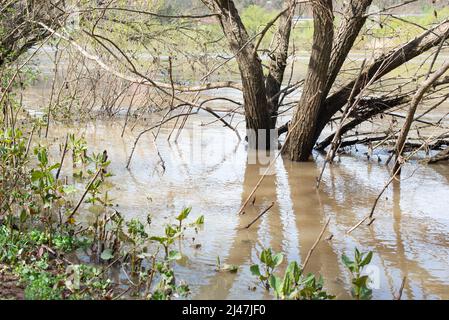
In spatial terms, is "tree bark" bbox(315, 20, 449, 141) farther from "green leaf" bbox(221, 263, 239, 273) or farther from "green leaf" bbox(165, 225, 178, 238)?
"green leaf" bbox(165, 225, 178, 238)

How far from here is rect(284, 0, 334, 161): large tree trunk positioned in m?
8.66

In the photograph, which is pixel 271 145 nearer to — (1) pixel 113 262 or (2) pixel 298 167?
(2) pixel 298 167

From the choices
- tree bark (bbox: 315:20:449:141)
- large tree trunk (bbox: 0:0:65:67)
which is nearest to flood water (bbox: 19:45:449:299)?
tree bark (bbox: 315:20:449:141)

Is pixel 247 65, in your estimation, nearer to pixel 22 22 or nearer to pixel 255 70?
pixel 255 70

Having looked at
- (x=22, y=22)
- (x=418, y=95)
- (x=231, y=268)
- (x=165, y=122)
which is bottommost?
(x=231, y=268)

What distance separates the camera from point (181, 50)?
12289mm

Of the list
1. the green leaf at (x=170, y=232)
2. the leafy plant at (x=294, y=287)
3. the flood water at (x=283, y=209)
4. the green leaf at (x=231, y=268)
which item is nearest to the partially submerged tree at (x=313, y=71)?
the flood water at (x=283, y=209)

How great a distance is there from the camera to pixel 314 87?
370 inches

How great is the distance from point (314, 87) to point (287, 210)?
2.37 meters

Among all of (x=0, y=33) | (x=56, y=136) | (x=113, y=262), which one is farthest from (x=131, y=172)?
(x=113, y=262)

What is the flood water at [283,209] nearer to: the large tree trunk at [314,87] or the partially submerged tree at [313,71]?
the large tree trunk at [314,87]

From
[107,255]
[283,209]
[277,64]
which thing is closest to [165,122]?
[277,64]

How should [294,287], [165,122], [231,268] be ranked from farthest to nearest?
[165,122] < [231,268] < [294,287]
